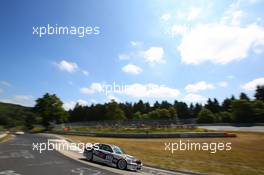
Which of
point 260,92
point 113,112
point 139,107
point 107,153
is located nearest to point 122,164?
point 107,153

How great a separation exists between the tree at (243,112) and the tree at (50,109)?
2481 inches

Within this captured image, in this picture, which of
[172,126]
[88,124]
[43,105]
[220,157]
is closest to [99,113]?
[43,105]

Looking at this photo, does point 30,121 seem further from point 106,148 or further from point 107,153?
point 107,153

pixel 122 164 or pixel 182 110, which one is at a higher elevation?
pixel 182 110

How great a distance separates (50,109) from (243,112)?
67.7 meters

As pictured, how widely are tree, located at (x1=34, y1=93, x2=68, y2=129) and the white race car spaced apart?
92867 mm

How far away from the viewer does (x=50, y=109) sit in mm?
117375

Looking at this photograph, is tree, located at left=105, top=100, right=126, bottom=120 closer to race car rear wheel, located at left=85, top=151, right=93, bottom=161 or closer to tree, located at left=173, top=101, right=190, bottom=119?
tree, located at left=173, top=101, right=190, bottom=119

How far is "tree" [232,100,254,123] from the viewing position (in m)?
73.6

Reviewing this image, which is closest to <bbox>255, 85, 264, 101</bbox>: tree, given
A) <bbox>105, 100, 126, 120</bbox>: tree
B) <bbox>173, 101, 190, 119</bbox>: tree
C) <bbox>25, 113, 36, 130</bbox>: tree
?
<bbox>105, 100, 126, 120</bbox>: tree

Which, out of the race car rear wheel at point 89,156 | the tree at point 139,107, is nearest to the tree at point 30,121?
the tree at point 139,107

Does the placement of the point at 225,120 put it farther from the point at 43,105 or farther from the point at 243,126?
the point at 43,105

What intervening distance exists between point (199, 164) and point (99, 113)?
5361 inches

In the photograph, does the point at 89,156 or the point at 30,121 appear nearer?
the point at 89,156
